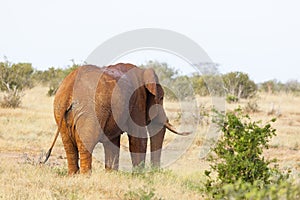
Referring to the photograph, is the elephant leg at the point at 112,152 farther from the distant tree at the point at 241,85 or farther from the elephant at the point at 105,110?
the distant tree at the point at 241,85

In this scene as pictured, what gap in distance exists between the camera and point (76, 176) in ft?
24.9

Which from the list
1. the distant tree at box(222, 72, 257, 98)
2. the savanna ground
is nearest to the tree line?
the distant tree at box(222, 72, 257, 98)

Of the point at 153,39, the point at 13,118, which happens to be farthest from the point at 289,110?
the point at 153,39

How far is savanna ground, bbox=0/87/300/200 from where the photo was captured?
638 centimetres

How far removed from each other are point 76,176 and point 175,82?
14.6m

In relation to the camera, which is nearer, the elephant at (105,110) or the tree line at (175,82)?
the elephant at (105,110)

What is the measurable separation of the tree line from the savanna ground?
5.28 ft

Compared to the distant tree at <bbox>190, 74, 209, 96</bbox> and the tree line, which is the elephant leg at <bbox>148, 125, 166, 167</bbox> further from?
the distant tree at <bbox>190, 74, 209, 96</bbox>

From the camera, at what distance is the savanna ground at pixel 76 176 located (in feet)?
20.9

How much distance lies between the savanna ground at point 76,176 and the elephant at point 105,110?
0.45 meters

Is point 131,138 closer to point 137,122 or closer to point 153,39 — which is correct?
point 137,122

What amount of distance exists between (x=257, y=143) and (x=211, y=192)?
0.83 meters

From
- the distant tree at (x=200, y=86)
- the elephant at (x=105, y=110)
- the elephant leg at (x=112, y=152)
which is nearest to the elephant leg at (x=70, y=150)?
the elephant at (x=105, y=110)

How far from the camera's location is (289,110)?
24.3 meters
